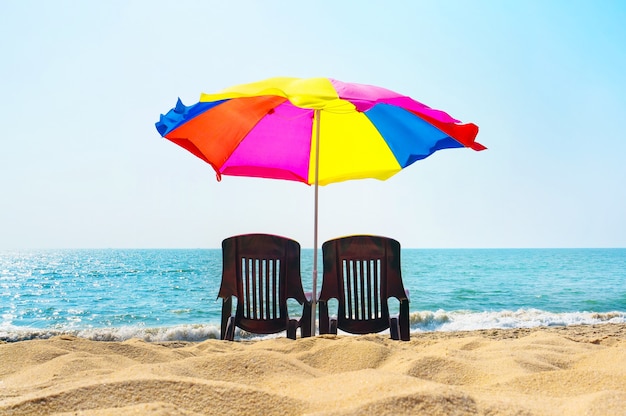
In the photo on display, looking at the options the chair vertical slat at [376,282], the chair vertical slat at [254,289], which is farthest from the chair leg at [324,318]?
the chair vertical slat at [254,289]

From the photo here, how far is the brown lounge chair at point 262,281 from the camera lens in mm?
4109

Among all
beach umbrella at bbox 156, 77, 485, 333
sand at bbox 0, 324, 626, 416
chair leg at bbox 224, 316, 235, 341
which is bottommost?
chair leg at bbox 224, 316, 235, 341

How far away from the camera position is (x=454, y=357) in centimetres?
252

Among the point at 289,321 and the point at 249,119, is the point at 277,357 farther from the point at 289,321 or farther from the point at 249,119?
the point at 249,119

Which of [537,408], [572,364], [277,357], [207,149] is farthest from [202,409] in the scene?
[207,149]

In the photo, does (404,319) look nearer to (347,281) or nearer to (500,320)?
(347,281)

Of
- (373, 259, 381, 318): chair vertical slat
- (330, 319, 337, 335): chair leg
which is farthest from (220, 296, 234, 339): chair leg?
(373, 259, 381, 318): chair vertical slat

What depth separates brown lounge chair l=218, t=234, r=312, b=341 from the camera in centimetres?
411

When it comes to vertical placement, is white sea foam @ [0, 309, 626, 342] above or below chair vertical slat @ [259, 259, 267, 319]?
below

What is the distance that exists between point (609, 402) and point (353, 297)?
2.68 meters

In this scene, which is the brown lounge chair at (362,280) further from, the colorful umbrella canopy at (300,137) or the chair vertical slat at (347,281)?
the colorful umbrella canopy at (300,137)

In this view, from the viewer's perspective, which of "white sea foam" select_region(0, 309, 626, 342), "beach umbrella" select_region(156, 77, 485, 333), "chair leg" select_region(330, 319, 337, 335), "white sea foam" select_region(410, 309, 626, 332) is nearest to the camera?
"beach umbrella" select_region(156, 77, 485, 333)

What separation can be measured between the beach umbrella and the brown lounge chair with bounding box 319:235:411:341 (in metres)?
0.18

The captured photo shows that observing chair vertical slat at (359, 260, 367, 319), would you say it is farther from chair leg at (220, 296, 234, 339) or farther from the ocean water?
the ocean water
